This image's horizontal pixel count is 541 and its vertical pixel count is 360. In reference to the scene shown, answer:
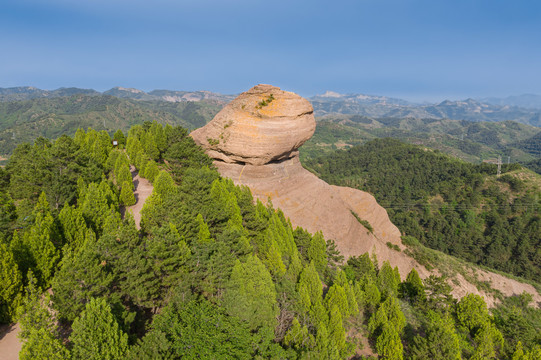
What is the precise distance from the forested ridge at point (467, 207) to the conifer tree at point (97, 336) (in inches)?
4578

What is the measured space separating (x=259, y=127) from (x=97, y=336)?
3501cm

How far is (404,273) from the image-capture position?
4888cm

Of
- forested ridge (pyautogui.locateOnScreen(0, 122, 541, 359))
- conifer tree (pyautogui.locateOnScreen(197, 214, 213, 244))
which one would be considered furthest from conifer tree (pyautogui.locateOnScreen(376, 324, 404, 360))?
conifer tree (pyautogui.locateOnScreen(197, 214, 213, 244))

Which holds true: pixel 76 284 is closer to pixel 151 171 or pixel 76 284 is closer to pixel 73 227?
pixel 73 227

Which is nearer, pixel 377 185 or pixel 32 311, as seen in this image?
pixel 32 311

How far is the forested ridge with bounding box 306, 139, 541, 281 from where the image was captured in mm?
98562

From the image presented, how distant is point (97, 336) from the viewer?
1379cm

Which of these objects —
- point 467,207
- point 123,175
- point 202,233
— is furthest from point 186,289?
point 467,207

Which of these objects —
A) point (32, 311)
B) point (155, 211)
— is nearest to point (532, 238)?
point (155, 211)

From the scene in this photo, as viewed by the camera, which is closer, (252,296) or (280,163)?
(252,296)

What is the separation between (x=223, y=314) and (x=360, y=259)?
2819 cm

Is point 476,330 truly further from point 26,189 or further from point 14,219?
point 26,189

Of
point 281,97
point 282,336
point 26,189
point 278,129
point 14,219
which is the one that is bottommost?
point 282,336

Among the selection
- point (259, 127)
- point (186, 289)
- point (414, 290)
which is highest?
point (259, 127)
